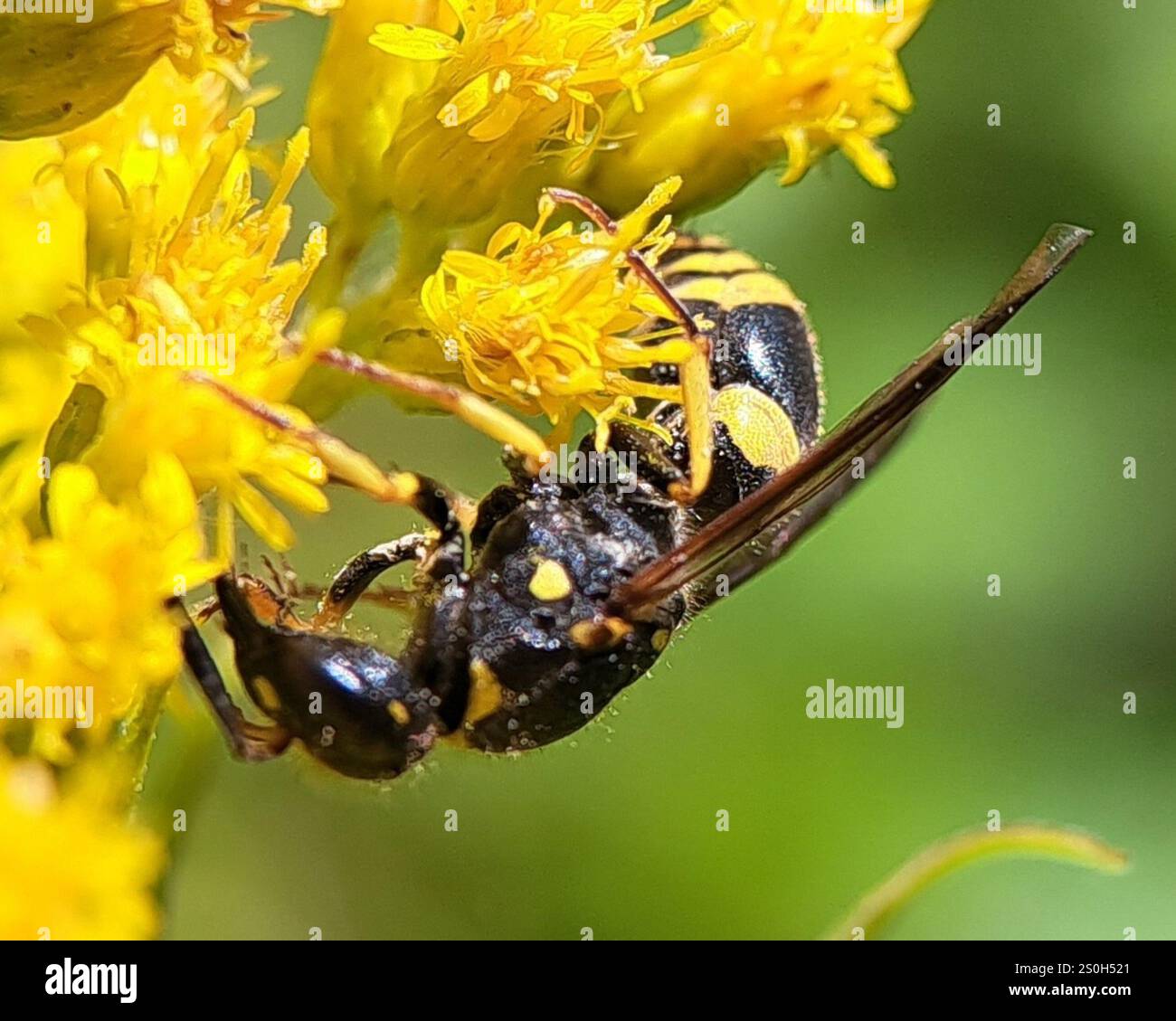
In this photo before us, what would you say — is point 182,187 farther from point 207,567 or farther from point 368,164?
point 207,567

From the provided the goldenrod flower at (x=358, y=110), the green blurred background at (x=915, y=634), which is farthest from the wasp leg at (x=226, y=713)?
the green blurred background at (x=915, y=634)

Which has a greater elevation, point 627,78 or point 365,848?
point 627,78

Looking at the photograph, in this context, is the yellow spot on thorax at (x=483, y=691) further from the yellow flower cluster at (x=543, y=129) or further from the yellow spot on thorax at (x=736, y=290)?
the yellow spot on thorax at (x=736, y=290)

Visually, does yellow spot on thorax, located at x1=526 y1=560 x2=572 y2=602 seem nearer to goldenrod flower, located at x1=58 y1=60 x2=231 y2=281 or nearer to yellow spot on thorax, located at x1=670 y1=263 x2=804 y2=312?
yellow spot on thorax, located at x1=670 y1=263 x2=804 y2=312

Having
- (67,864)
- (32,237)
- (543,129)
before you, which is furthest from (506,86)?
(67,864)

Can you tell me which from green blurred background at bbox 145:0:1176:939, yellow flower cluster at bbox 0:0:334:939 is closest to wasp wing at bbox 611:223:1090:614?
yellow flower cluster at bbox 0:0:334:939
